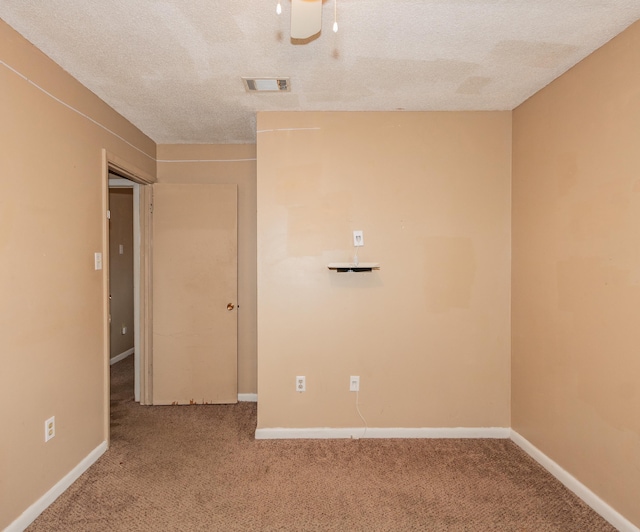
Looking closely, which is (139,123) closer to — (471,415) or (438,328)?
(438,328)

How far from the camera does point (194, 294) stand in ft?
11.1

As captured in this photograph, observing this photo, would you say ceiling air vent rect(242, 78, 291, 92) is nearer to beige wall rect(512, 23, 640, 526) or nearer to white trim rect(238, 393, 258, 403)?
beige wall rect(512, 23, 640, 526)

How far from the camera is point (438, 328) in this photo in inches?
108

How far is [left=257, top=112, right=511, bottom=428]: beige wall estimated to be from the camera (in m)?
2.73

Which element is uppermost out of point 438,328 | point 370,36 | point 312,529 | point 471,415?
point 370,36

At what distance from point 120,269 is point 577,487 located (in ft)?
17.3

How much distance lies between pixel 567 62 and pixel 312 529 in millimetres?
2957

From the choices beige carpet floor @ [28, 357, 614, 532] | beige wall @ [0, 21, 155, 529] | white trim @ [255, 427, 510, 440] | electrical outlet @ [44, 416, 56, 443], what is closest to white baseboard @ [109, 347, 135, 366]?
beige carpet floor @ [28, 357, 614, 532]

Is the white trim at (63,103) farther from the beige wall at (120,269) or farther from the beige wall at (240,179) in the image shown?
the beige wall at (120,269)

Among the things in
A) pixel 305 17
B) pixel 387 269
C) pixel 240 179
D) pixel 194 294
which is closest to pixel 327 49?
pixel 305 17

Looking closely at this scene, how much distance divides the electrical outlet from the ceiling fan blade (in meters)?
2.37

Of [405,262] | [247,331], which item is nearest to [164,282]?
[247,331]

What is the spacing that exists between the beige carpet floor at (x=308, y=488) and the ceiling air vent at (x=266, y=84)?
2.52 meters

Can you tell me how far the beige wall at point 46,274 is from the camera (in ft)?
5.72
